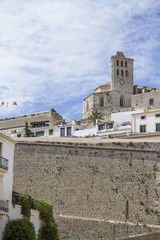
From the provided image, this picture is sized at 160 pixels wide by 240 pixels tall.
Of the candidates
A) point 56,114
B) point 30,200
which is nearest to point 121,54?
point 56,114

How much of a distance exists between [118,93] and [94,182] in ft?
141

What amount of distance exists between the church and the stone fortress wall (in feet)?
112

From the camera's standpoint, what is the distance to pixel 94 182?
29.8 m

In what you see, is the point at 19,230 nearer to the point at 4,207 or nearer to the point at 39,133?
the point at 4,207

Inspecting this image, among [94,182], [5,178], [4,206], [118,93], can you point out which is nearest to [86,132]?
[94,182]

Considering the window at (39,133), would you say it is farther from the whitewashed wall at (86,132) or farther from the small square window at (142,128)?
the small square window at (142,128)

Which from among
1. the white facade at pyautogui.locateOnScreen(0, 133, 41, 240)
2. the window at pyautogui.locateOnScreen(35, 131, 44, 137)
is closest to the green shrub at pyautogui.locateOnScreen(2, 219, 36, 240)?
the white facade at pyautogui.locateOnScreen(0, 133, 41, 240)

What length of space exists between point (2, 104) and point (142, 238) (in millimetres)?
53896

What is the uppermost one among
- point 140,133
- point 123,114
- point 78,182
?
point 123,114

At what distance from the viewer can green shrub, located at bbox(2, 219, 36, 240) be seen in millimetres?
18250

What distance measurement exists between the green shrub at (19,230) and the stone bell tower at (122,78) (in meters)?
51.9

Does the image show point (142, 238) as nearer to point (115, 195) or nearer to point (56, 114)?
point (115, 195)

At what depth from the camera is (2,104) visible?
6438 cm

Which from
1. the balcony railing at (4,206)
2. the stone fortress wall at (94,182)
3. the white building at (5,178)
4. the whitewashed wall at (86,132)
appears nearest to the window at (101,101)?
the whitewashed wall at (86,132)
